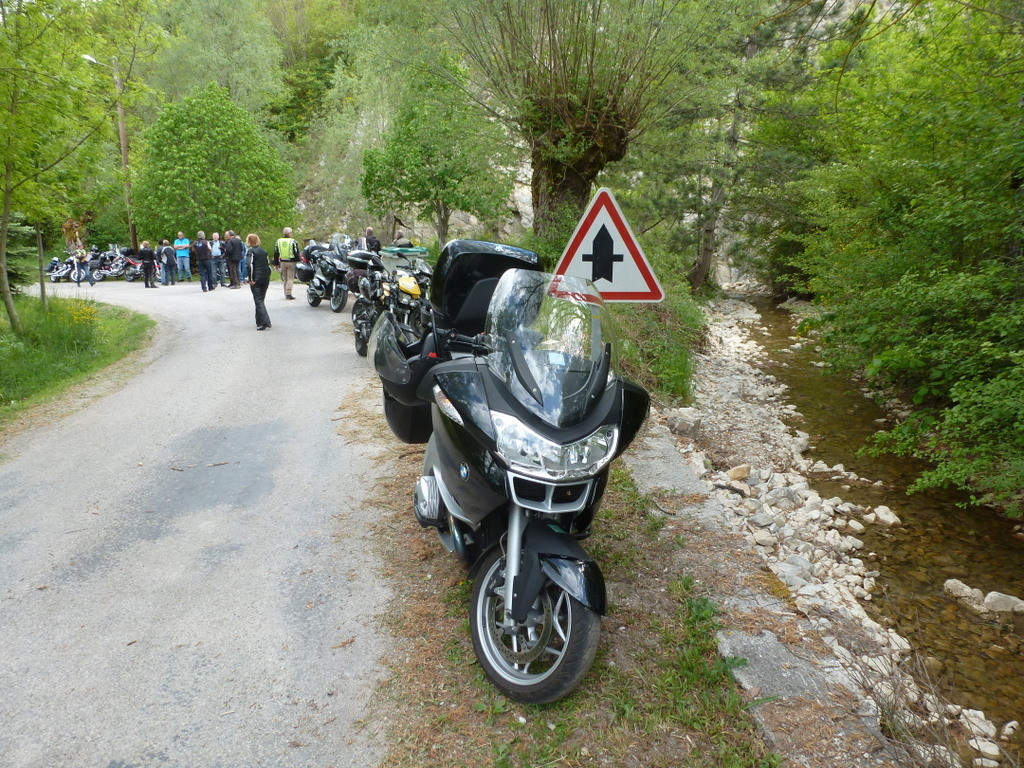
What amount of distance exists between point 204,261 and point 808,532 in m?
18.4

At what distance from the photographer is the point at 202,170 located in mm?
27109

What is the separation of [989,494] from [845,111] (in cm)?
863

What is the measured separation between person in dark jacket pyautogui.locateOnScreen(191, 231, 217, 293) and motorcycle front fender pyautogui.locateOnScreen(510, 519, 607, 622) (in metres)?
18.9

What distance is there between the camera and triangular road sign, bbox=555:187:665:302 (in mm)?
4566

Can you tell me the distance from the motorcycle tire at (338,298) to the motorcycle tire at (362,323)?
4.57 meters

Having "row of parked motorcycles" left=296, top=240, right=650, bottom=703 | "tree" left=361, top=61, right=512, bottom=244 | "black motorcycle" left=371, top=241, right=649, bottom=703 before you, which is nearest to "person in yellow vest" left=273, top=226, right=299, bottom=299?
"tree" left=361, top=61, right=512, bottom=244

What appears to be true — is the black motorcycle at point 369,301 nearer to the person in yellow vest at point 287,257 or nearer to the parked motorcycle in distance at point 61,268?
the person in yellow vest at point 287,257

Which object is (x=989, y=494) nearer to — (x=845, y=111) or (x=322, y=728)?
(x=322, y=728)

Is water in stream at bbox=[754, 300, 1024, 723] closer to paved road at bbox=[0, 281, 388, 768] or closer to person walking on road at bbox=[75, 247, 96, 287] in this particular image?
paved road at bbox=[0, 281, 388, 768]

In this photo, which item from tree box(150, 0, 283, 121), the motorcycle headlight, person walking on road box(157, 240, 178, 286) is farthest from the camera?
tree box(150, 0, 283, 121)

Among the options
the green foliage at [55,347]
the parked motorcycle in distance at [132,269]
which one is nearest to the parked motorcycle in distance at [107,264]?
the parked motorcycle in distance at [132,269]

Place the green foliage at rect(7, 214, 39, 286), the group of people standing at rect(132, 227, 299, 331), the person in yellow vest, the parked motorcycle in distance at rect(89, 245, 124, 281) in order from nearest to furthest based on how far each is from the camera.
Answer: the group of people standing at rect(132, 227, 299, 331) → the green foliage at rect(7, 214, 39, 286) → the person in yellow vest → the parked motorcycle in distance at rect(89, 245, 124, 281)

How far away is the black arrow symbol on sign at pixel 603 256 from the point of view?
4609mm

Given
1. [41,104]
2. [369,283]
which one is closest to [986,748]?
[369,283]
